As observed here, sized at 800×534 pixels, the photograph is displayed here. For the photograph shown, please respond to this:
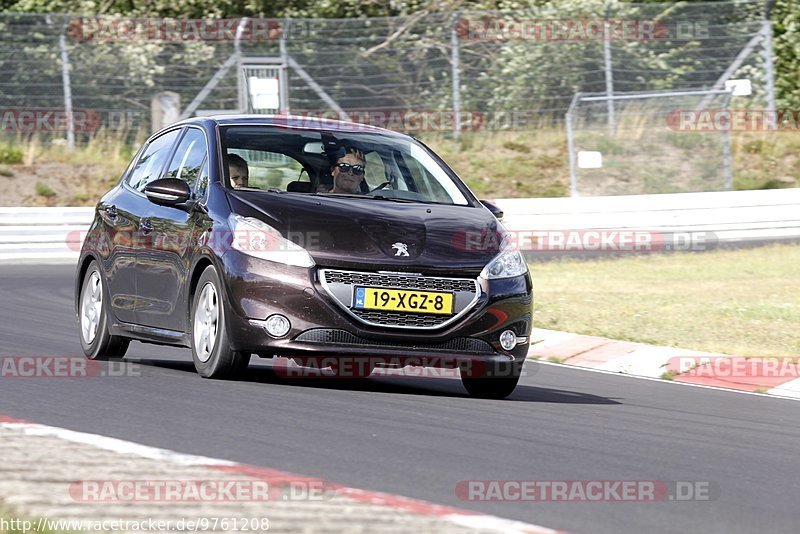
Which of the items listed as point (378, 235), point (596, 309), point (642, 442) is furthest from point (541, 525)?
point (596, 309)

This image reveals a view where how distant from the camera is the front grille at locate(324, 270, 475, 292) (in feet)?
26.5

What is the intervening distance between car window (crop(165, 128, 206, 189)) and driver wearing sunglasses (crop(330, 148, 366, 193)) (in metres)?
0.78

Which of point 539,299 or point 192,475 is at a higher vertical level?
point 192,475

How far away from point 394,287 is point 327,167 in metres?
1.26

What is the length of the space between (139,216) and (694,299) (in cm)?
758

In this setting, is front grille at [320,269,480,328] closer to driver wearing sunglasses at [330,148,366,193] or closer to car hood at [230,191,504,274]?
car hood at [230,191,504,274]

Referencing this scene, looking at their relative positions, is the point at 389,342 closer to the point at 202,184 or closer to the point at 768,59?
the point at 202,184

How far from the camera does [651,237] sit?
2256 centimetres

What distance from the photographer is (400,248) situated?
26.9ft

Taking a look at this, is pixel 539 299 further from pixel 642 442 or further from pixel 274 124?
pixel 642 442

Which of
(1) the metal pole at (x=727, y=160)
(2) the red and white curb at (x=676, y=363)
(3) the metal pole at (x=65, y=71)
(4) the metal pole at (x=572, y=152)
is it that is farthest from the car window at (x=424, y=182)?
(1) the metal pole at (x=727, y=160)

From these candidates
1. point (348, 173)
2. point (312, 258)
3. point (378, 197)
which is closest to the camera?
point (312, 258)

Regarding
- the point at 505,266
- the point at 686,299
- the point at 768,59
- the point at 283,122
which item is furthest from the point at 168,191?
the point at 768,59

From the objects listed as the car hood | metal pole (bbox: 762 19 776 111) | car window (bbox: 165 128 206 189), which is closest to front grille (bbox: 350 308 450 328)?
the car hood
